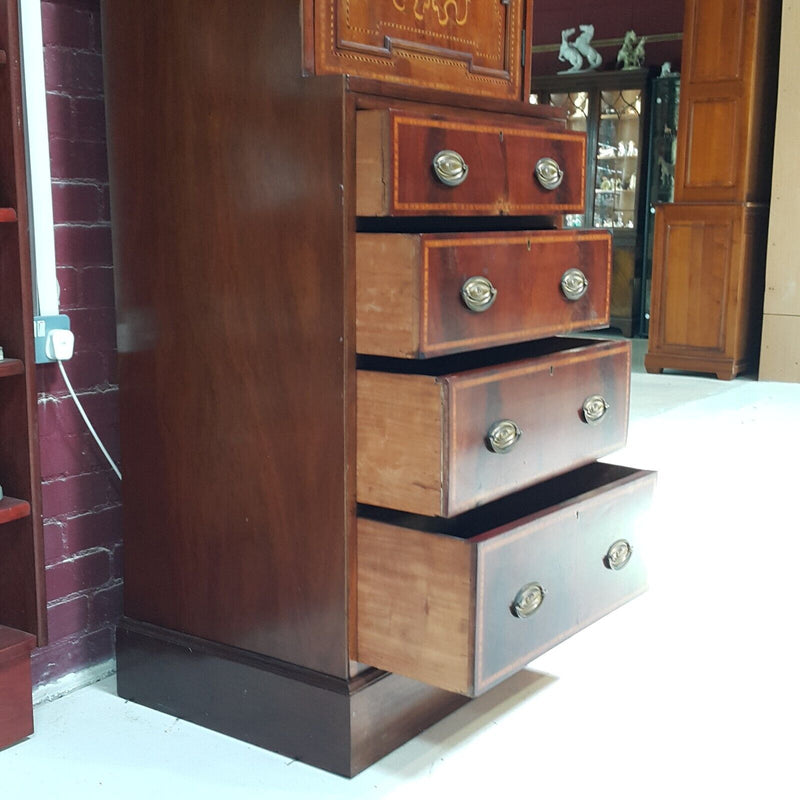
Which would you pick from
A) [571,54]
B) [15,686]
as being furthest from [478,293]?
[571,54]

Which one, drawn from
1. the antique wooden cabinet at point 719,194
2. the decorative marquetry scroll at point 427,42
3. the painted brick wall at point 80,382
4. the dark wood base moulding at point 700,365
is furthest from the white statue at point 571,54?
the painted brick wall at point 80,382

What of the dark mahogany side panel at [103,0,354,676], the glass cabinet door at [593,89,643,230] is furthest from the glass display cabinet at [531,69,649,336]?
the dark mahogany side panel at [103,0,354,676]

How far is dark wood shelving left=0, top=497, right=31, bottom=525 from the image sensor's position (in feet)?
5.24

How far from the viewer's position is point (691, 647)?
2156 mm

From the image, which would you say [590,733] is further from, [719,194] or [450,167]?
[719,194]

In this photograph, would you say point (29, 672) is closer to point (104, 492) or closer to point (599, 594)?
point (104, 492)

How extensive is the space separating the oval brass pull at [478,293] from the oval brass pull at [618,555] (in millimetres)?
527

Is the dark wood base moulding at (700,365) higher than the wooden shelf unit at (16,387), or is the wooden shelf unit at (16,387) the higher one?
the wooden shelf unit at (16,387)

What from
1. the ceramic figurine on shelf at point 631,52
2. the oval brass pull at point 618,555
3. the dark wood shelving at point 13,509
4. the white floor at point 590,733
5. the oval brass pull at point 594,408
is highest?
the ceramic figurine on shelf at point 631,52

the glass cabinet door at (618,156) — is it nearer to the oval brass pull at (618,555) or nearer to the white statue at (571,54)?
the white statue at (571,54)

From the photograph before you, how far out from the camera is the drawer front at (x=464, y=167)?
1.46 meters

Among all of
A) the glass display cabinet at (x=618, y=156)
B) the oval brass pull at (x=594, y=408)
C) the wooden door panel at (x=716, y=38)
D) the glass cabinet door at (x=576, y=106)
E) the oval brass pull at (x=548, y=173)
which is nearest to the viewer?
the oval brass pull at (x=548, y=173)

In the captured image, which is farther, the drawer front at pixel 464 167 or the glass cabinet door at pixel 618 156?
the glass cabinet door at pixel 618 156

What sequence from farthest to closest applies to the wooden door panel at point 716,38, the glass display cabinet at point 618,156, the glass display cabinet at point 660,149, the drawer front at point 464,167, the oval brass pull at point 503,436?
the glass display cabinet at point 618,156 → the glass display cabinet at point 660,149 → the wooden door panel at point 716,38 → the oval brass pull at point 503,436 → the drawer front at point 464,167
